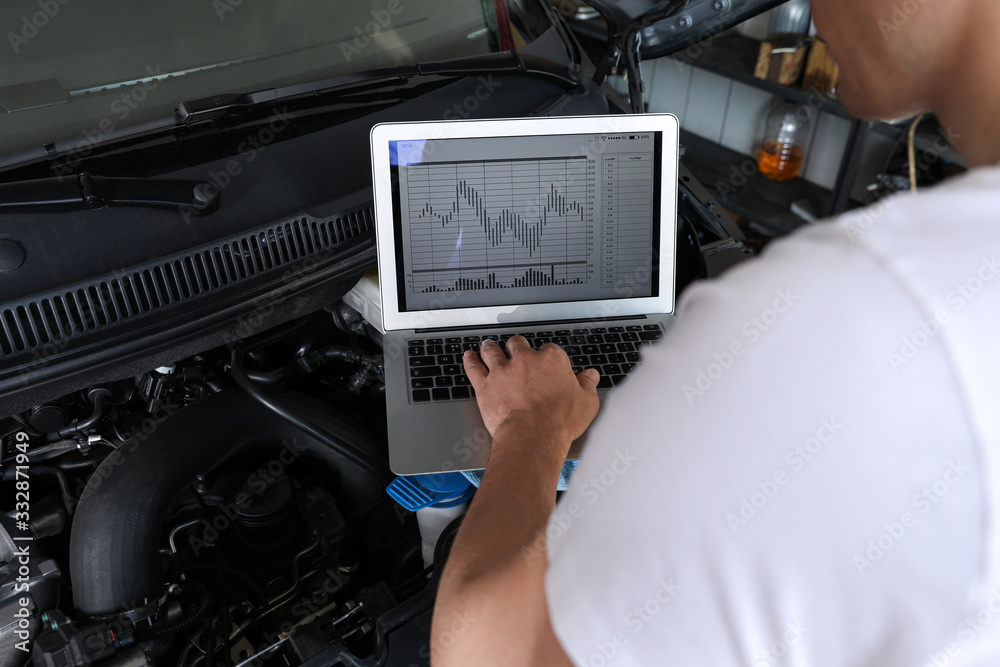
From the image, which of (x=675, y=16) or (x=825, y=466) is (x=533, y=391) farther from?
(x=675, y=16)

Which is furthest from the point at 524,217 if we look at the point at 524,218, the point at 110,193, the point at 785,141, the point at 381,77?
the point at 785,141

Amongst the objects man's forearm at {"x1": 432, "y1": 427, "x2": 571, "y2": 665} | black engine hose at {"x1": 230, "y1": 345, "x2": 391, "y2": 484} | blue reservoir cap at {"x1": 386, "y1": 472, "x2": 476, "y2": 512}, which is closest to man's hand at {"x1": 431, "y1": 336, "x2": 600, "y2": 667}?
man's forearm at {"x1": 432, "y1": 427, "x2": 571, "y2": 665}

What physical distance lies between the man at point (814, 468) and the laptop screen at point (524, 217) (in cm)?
62

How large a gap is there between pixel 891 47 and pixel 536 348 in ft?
1.87

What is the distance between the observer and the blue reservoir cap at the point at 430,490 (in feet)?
2.81

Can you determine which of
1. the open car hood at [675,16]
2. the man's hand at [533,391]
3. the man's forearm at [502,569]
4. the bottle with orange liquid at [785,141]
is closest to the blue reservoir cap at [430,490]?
the man's hand at [533,391]

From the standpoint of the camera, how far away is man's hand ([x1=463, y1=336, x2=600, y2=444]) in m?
0.76

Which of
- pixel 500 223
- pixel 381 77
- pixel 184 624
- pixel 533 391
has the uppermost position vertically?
pixel 381 77

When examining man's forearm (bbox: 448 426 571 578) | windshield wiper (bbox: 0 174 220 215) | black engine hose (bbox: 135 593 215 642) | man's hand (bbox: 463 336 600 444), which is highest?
windshield wiper (bbox: 0 174 220 215)

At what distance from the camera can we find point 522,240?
103 centimetres

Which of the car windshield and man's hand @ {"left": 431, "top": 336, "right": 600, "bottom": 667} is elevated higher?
the car windshield

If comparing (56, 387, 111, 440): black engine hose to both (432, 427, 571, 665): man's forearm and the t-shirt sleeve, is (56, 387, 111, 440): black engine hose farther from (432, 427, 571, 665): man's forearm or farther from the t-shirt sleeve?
the t-shirt sleeve

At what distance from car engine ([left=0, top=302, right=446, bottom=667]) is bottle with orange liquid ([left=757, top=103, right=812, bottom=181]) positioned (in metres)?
2.23

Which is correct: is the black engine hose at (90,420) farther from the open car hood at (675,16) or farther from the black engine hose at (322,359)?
the open car hood at (675,16)
